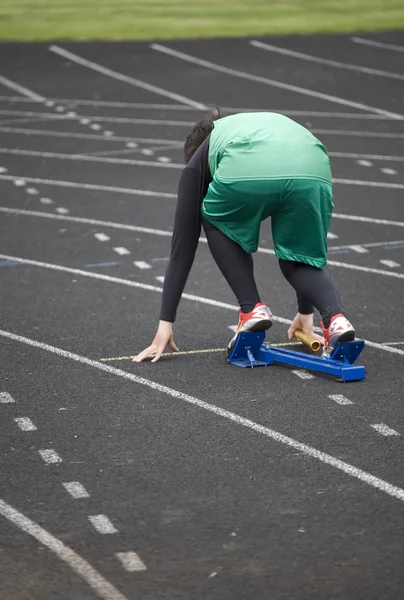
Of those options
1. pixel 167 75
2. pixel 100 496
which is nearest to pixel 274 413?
pixel 100 496

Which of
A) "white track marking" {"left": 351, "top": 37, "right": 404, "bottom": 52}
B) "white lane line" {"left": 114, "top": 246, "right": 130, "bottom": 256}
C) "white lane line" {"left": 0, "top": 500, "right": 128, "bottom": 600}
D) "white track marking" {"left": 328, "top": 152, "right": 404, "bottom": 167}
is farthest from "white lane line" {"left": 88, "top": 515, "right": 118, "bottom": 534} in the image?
"white track marking" {"left": 351, "top": 37, "right": 404, "bottom": 52}

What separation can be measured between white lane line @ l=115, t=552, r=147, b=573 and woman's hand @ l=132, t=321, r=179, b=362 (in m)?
2.62

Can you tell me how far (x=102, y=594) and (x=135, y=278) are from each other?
A: 5247 mm

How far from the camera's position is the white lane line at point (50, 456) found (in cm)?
543

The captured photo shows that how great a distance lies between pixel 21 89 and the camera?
19438 millimetres

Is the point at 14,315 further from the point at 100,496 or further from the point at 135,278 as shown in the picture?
the point at 100,496

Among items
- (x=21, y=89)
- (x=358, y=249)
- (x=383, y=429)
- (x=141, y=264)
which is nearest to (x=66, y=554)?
(x=383, y=429)

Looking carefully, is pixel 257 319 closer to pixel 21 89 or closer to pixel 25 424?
pixel 25 424

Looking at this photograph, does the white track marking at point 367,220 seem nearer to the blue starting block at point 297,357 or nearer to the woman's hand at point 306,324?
the woman's hand at point 306,324

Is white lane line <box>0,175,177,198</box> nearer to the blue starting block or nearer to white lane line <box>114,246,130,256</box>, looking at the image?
white lane line <box>114,246,130,256</box>

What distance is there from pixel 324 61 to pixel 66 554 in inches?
701

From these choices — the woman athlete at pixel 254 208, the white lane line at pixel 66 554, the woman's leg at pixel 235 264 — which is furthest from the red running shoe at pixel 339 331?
the white lane line at pixel 66 554

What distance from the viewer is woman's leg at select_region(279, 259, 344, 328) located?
21.4 ft

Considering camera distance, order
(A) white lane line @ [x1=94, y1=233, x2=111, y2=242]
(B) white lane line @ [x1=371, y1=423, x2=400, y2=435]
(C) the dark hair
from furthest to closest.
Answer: (A) white lane line @ [x1=94, y1=233, x2=111, y2=242], (C) the dark hair, (B) white lane line @ [x1=371, y1=423, x2=400, y2=435]
